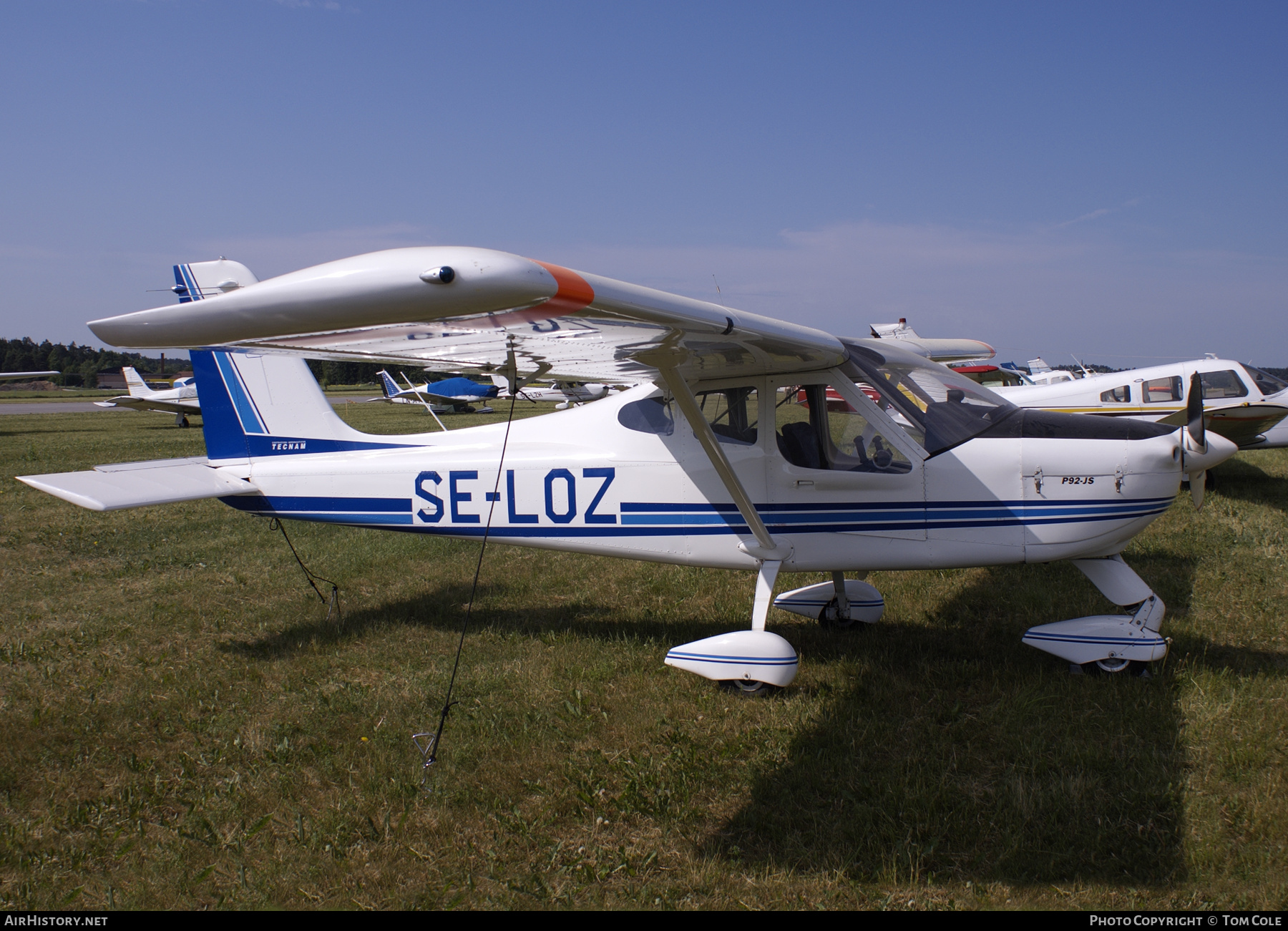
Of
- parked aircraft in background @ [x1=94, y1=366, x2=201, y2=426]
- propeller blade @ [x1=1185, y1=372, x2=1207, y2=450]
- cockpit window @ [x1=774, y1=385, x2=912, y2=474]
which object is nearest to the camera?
propeller blade @ [x1=1185, y1=372, x2=1207, y2=450]

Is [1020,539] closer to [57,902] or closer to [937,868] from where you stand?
[937,868]

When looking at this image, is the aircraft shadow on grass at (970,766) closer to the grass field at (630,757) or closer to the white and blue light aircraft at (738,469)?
the grass field at (630,757)

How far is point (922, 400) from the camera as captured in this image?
14.7 feet

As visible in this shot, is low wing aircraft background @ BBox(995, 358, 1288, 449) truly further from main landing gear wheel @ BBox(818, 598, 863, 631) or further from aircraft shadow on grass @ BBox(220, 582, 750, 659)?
aircraft shadow on grass @ BBox(220, 582, 750, 659)

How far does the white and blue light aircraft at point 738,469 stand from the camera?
13.1ft

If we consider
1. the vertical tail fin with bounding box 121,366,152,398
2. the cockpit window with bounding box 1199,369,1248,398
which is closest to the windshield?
the cockpit window with bounding box 1199,369,1248,398

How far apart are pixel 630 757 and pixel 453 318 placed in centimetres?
247

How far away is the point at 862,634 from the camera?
521 centimetres

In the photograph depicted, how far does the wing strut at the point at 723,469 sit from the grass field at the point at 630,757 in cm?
80

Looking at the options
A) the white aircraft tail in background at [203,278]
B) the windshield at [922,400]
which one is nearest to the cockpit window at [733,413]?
the windshield at [922,400]

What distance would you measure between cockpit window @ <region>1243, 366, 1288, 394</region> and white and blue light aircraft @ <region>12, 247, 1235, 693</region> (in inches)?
377

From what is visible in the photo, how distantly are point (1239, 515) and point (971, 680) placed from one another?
22.3 ft

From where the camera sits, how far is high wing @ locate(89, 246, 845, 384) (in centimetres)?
192
